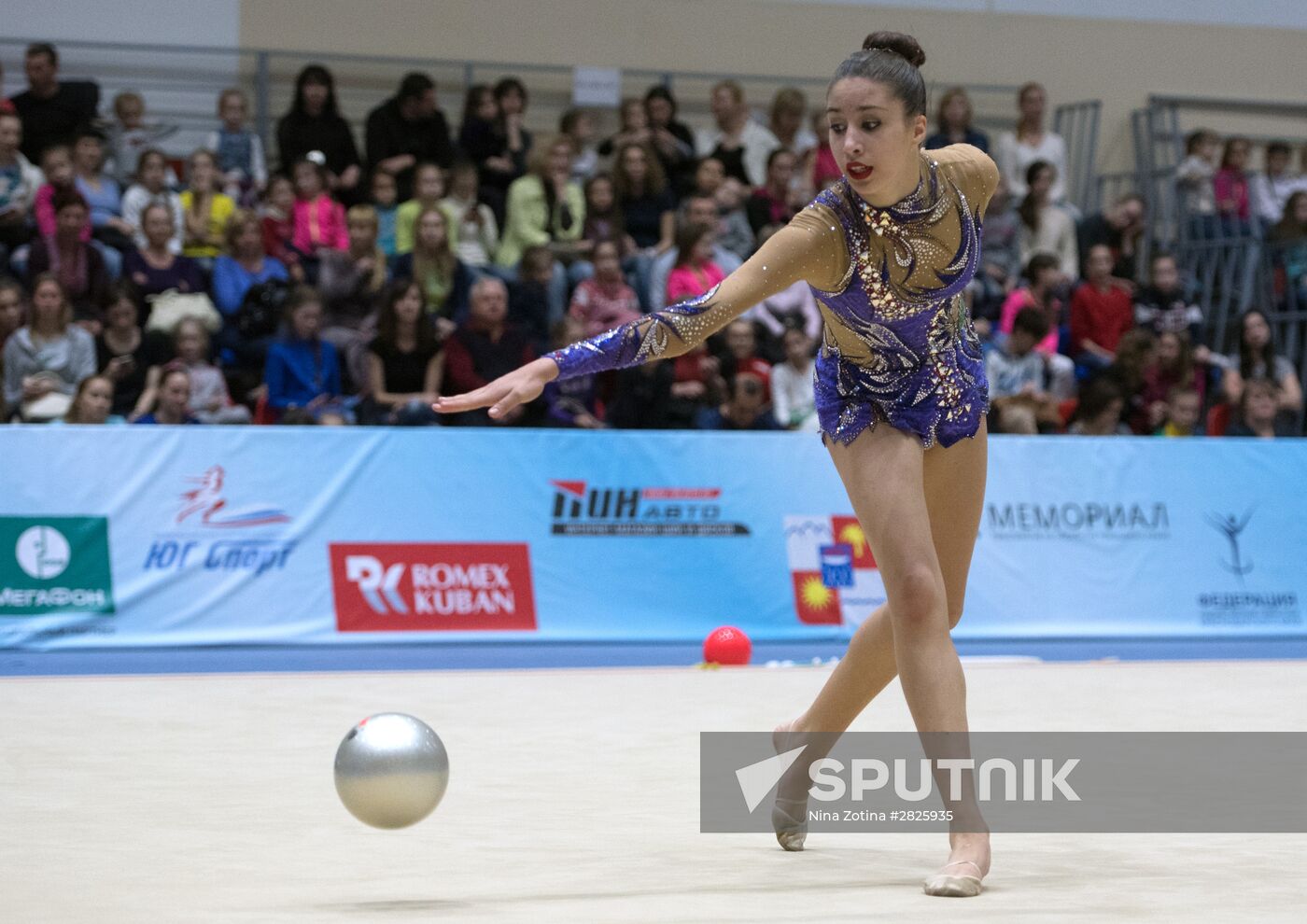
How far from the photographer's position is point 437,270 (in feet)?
36.7

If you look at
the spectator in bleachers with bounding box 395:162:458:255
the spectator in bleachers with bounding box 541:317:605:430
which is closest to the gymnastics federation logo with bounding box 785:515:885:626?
the spectator in bleachers with bounding box 541:317:605:430

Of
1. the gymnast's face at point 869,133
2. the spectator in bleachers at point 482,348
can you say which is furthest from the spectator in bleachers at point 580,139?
the gymnast's face at point 869,133

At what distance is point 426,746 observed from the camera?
350 cm

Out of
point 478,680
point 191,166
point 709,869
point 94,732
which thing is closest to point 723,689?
point 478,680

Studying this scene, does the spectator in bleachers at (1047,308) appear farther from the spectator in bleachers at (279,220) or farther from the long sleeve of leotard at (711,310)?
the long sleeve of leotard at (711,310)

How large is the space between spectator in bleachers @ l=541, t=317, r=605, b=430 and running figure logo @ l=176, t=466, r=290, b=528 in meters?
2.48

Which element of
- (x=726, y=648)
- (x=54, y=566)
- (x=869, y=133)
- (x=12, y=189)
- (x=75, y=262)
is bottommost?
(x=726, y=648)

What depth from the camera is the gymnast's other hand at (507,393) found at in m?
3.22

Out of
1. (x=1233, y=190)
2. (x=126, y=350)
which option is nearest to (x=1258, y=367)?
(x=1233, y=190)

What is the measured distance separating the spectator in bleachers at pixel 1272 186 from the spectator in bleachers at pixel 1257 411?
3350 mm

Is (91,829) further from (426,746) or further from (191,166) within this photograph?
(191,166)

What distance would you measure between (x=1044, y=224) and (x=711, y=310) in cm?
1048

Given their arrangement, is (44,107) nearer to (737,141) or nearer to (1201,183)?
(737,141)

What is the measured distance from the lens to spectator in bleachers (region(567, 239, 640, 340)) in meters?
11.1
